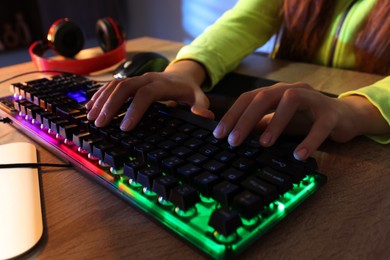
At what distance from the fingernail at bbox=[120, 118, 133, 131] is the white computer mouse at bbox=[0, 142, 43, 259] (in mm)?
108

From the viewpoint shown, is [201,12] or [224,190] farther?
[201,12]

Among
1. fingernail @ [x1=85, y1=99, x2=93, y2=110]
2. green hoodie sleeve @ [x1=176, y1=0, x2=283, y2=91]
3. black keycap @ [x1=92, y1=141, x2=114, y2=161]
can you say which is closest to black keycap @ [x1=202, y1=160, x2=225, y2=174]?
black keycap @ [x1=92, y1=141, x2=114, y2=161]

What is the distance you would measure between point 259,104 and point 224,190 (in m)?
0.16

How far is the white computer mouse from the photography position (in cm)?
28

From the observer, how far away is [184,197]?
0.93 ft

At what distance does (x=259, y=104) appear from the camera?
41cm

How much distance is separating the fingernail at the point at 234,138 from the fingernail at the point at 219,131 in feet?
0.04

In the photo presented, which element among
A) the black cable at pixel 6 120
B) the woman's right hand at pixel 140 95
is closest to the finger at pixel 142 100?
the woman's right hand at pixel 140 95

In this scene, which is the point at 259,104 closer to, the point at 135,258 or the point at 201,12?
the point at 135,258

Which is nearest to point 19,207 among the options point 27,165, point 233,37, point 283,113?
point 27,165

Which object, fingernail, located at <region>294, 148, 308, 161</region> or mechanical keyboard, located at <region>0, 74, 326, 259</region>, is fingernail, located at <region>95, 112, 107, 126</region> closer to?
mechanical keyboard, located at <region>0, 74, 326, 259</region>

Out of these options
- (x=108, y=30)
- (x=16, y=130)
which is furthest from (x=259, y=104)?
(x=108, y=30)

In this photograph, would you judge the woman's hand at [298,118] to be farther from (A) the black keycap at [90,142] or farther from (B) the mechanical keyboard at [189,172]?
(A) the black keycap at [90,142]

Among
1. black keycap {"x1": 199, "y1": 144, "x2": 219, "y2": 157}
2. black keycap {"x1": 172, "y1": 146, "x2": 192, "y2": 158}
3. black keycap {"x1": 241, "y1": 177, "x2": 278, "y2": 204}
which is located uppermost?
black keycap {"x1": 241, "y1": 177, "x2": 278, "y2": 204}
